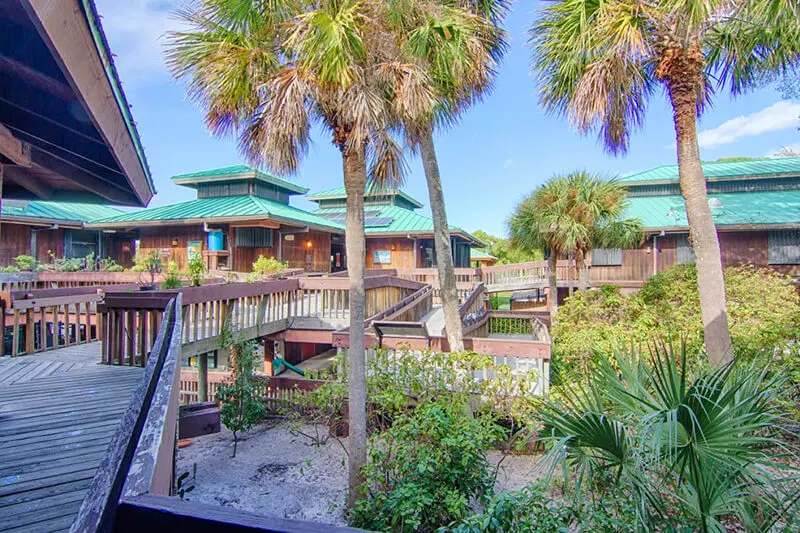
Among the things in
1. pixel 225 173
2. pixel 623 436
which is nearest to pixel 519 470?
pixel 623 436

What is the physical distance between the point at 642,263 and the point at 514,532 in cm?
1928

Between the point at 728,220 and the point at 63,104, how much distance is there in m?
22.6

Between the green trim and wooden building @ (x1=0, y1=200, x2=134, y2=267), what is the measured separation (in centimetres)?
1628

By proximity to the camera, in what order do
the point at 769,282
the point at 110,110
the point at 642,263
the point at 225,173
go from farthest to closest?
the point at 225,173 → the point at 642,263 → the point at 769,282 → the point at 110,110

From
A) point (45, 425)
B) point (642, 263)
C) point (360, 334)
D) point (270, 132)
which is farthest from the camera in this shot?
point (642, 263)

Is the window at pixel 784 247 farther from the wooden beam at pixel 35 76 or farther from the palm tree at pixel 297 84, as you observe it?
the wooden beam at pixel 35 76

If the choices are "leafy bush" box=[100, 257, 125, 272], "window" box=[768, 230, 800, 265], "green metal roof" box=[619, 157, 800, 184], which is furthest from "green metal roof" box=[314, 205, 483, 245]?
"window" box=[768, 230, 800, 265]

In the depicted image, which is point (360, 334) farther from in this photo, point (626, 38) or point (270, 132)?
point (626, 38)

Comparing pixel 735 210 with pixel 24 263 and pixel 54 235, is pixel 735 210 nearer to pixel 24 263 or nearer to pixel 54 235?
pixel 24 263

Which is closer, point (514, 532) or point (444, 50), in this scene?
point (514, 532)

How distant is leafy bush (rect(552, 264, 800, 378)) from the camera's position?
289 inches

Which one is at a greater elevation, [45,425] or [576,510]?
[45,425]

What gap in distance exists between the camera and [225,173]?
70.6ft

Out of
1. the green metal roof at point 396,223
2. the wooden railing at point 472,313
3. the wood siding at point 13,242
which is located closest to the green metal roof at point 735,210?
the wooden railing at point 472,313
